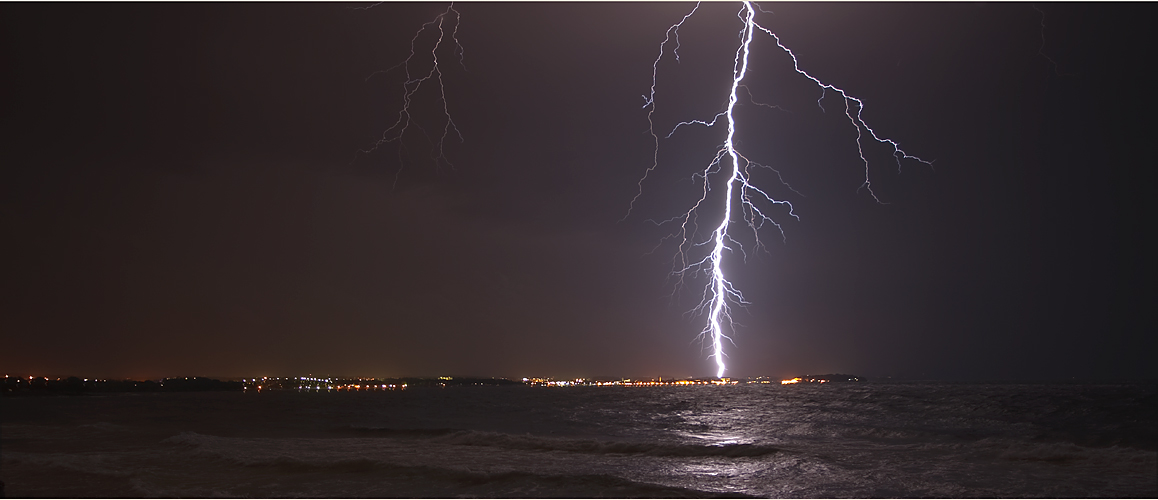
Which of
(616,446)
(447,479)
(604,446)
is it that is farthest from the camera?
(604,446)

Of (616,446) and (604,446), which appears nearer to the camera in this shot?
(616,446)

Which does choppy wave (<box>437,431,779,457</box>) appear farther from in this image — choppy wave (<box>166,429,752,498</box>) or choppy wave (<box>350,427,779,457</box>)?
choppy wave (<box>166,429,752,498</box>)

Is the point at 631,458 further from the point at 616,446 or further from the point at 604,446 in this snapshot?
the point at 604,446

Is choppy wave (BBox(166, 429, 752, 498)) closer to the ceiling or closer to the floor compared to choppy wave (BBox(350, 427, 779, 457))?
closer to the ceiling

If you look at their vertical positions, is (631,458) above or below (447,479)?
below

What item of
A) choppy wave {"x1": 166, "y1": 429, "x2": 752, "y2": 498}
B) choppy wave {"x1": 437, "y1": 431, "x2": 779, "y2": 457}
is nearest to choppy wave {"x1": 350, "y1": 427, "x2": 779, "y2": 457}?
choppy wave {"x1": 437, "y1": 431, "x2": 779, "y2": 457}

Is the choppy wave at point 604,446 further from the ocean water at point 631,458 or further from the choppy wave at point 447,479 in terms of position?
the choppy wave at point 447,479

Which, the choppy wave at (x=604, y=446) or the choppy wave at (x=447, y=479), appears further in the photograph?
the choppy wave at (x=604, y=446)

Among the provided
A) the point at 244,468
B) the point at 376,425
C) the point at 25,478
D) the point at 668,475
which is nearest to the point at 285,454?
the point at 244,468

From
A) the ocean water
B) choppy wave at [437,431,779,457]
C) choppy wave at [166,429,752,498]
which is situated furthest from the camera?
choppy wave at [437,431,779,457]

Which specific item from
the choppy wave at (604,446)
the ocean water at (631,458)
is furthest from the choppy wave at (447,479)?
the choppy wave at (604,446)

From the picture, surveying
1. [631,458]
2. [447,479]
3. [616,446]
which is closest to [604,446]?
[616,446]
